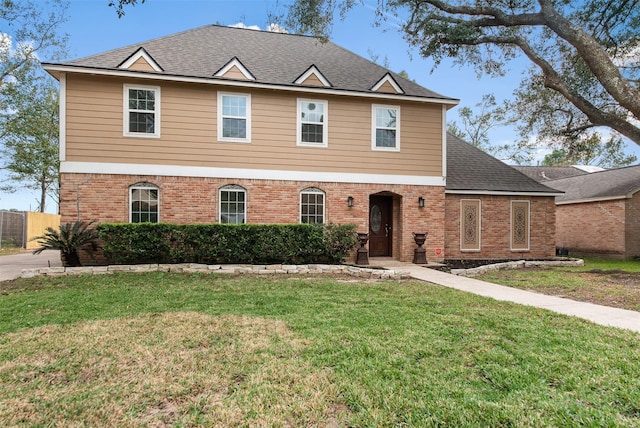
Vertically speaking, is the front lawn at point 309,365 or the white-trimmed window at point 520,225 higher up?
the white-trimmed window at point 520,225

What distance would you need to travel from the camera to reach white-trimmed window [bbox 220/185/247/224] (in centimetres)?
1102

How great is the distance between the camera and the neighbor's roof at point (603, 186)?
1605 cm

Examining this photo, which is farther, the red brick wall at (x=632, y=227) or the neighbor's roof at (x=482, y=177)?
the red brick wall at (x=632, y=227)

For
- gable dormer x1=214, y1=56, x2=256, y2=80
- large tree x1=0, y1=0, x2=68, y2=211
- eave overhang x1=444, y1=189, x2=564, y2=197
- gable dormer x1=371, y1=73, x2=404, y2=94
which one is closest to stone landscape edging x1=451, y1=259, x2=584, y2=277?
eave overhang x1=444, y1=189, x2=564, y2=197

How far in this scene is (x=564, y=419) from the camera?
8.18 ft

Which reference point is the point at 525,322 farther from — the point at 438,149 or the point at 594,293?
the point at 438,149

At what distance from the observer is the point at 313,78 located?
11.6 meters

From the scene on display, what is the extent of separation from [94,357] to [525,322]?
5.16 m

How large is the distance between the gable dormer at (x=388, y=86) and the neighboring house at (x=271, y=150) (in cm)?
5

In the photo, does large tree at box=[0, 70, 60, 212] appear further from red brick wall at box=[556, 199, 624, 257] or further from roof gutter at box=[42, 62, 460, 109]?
red brick wall at box=[556, 199, 624, 257]

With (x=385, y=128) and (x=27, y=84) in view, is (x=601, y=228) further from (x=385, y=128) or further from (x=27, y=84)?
(x=27, y=84)

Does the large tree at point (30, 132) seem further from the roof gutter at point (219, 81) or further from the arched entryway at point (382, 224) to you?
A: the arched entryway at point (382, 224)

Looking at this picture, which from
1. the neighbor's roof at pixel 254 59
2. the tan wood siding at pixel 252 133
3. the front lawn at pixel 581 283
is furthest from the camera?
the neighbor's roof at pixel 254 59

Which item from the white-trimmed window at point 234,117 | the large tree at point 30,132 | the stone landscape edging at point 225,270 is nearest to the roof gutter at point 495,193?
the stone landscape edging at point 225,270
